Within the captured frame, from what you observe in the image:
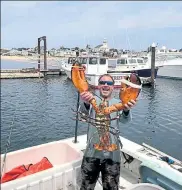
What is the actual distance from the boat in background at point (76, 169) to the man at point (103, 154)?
722 millimetres

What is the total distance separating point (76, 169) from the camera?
439 cm

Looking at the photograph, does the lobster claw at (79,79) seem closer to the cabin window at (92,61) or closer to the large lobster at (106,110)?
the large lobster at (106,110)

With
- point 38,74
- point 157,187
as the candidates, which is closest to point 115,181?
point 157,187

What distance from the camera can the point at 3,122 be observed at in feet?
54.7

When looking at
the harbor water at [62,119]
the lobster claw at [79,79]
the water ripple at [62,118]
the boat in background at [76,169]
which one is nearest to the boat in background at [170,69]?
the harbor water at [62,119]

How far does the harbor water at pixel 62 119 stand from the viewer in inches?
511

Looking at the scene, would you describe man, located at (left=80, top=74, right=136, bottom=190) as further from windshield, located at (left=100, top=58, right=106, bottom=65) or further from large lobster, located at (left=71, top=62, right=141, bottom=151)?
windshield, located at (left=100, top=58, right=106, bottom=65)

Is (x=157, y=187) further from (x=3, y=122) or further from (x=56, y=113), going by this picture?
(x=56, y=113)

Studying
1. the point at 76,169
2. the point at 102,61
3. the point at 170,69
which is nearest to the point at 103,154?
the point at 76,169

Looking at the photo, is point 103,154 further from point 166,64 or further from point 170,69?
point 166,64

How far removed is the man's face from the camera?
3506 mm

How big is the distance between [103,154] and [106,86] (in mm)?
940

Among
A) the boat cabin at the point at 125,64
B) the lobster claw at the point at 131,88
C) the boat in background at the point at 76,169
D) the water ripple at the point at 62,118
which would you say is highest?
the boat cabin at the point at 125,64

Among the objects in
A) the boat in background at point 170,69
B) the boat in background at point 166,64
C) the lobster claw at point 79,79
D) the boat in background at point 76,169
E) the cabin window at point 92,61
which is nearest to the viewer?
the lobster claw at point 79,79
